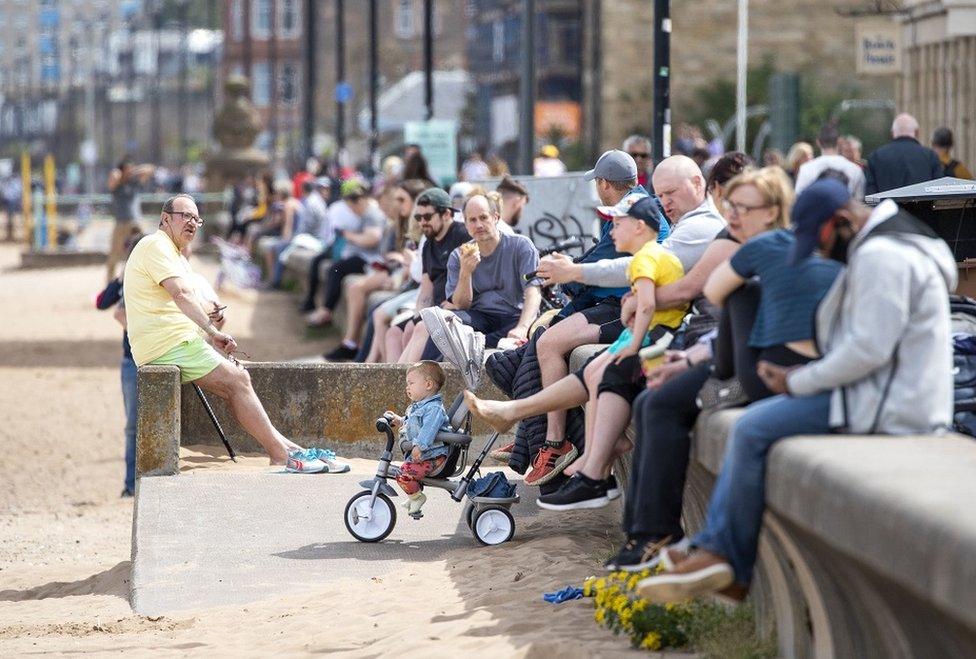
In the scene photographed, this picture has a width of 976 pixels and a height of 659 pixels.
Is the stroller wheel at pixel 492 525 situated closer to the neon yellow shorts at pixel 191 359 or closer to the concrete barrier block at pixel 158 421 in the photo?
the concrete barrier block at pixel 158 421

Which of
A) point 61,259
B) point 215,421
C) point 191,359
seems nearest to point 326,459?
point 215,421

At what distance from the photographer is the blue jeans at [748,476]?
18.6ft

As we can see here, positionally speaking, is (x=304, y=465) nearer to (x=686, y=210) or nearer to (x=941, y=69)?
(x=686, y=210)

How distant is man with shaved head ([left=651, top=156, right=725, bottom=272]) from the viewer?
837cm

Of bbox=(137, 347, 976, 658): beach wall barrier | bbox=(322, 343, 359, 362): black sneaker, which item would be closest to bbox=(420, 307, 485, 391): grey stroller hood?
bbox=(137, 347, 976, 658): beach wall barrier

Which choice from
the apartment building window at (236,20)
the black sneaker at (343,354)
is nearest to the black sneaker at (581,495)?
the black sneaker at (343,354)

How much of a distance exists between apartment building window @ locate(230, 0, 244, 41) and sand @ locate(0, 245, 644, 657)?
293 ft

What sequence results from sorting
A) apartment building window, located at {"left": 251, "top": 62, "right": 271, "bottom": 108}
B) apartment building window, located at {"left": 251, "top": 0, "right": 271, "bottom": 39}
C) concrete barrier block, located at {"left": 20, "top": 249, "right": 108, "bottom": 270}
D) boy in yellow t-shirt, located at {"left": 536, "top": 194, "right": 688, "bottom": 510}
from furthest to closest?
1. apartment building window, located at {"left": 251, "top": 62, "right": 271, "bottom": 108}
2. apartment building window, located at {"left": 251, "top": 0, "right": 271, "bottom": 39}
3. concrete barrier block, located at {"left": 20, "top": 249, "right": 108, "bottom": 270}
4. boy in yellow t-shirt, located at {"left": 536, "top": 194, "right": 688, "bottom": 510}

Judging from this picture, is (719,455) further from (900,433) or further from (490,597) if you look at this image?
(490,597)

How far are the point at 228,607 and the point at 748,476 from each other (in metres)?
3.04

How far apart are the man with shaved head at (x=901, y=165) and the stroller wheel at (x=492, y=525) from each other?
689 cm

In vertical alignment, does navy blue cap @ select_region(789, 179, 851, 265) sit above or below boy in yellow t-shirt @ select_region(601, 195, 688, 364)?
above

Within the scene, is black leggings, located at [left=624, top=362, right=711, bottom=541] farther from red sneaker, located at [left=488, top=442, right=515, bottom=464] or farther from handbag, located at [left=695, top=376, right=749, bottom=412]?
red sneaker, located at [left=488, top=442, right=515, bottom=464]

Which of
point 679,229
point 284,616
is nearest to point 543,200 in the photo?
point 679,229
